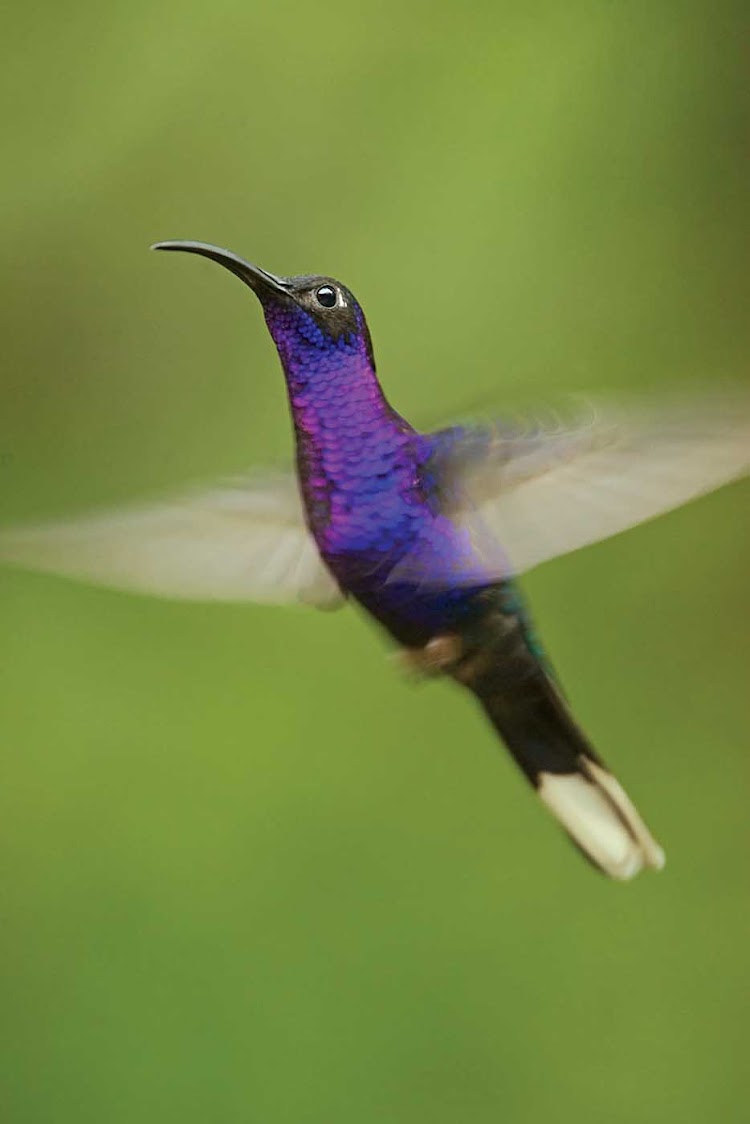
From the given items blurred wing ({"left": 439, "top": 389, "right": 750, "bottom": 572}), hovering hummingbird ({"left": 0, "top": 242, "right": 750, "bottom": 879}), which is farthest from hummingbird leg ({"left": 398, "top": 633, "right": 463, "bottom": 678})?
blurred wing ({"left": 439, "top": 389, "right": 750, "bottom": 572})

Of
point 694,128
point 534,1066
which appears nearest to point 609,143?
point 694,128

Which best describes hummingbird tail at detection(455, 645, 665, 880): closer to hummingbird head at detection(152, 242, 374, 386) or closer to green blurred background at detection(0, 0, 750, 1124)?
hummingbird head at detection(152, 242, 374, 386)

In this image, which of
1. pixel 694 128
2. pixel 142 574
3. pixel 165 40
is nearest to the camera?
pixel 142 574

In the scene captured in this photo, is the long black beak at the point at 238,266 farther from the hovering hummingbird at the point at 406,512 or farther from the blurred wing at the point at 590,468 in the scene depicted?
the blurred wing at the point at 590,468

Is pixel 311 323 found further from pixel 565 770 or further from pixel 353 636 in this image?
pixel 353 636

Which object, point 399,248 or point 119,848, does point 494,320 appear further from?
point 119,848

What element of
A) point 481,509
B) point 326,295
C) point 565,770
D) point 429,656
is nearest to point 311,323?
point 326,295
